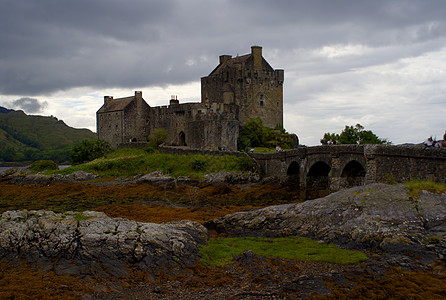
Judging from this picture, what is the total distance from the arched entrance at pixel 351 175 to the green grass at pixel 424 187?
9597 millimetres

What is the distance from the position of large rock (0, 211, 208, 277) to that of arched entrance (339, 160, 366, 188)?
1508cm

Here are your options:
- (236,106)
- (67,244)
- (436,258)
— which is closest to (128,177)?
(236,106)

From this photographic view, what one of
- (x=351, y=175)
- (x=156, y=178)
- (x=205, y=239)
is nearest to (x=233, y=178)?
(x=156, y=178)

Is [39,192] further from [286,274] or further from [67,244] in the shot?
[286,274]

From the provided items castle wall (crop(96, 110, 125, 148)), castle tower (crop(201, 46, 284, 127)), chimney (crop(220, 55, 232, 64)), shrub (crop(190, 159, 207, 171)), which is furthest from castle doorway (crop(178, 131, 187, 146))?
shrub (crop(190, 159, 207, 171))

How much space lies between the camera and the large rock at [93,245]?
49.1ft

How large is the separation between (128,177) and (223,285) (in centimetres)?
3571

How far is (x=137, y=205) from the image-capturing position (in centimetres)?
3002

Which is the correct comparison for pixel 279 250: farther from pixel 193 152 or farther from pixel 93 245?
pixel 193 152

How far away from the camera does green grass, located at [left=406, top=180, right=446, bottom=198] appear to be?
1811 centimetres

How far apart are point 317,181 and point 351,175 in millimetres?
5465

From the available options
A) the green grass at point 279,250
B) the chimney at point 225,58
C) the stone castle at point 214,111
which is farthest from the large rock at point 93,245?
the chimney at point 225,58

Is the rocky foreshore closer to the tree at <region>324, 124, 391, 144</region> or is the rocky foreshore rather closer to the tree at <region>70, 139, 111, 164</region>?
the tree at <region>324, 124, 391, 144</region>

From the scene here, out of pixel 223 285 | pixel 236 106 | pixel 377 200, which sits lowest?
pixel 223 285
